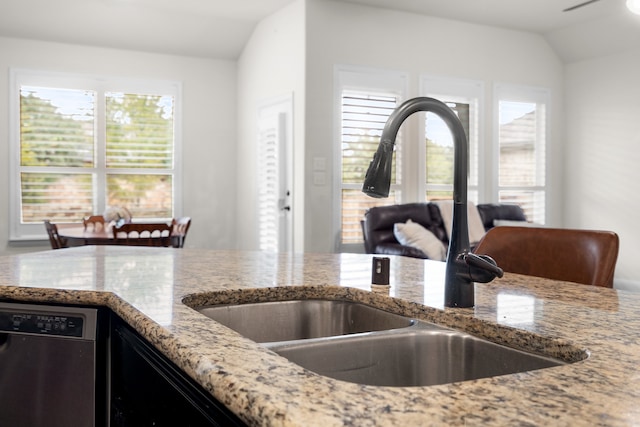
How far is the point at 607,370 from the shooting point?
2.65 ft

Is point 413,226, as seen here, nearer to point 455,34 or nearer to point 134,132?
point 455,34

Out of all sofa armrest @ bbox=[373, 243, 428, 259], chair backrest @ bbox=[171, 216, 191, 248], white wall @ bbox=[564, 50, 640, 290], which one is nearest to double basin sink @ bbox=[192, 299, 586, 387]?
sofa armrest @ bbox=[373, 243, 428, 259]

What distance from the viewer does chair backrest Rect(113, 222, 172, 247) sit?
4.37m

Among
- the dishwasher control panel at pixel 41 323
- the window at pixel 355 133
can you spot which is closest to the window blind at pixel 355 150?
the window at pixel 355 133

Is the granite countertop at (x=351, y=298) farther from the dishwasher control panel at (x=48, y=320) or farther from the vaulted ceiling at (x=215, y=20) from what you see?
the vaulted ceiling at (x=215, y=20)

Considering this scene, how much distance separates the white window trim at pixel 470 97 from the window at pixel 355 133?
23.2 inches

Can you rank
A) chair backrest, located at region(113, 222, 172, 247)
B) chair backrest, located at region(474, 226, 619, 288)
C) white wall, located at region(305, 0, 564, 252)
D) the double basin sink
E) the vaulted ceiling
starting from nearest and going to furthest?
the double basin sink, chair backrest, located at region(474, 226, 619, 288), chair backrest, located at region(113, 222, 172, 247), white wall, located at region(305, 0, 564, 252), the vaulted ceiling

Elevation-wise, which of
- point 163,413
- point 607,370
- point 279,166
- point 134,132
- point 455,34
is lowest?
point 163,413

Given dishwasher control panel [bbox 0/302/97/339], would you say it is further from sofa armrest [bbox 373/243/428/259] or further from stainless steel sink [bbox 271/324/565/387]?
sofa armrest [bbox 373/243/428/259]

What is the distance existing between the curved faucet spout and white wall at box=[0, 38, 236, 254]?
5.92 meters

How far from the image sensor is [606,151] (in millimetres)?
6770

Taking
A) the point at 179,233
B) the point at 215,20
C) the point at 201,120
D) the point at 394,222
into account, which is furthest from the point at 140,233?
the point at 215,20

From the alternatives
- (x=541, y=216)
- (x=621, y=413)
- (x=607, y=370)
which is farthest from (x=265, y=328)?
(x=541, y=216)

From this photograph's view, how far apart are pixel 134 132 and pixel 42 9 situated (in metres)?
1.52
